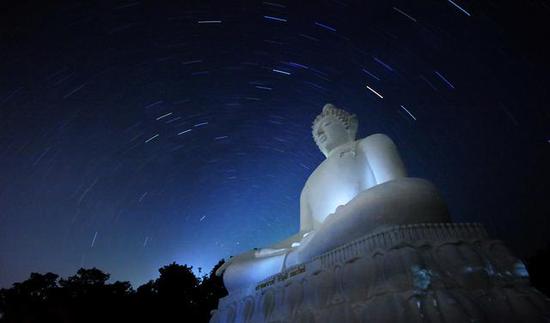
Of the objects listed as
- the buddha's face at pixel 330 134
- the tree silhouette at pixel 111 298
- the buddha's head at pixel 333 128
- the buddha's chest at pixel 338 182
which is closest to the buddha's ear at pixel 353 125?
the buddha's head at pixel 333 128

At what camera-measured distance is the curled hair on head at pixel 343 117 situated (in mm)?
6918

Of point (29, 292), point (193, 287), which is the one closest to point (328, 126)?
point (193, 287)

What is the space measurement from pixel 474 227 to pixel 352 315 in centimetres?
168

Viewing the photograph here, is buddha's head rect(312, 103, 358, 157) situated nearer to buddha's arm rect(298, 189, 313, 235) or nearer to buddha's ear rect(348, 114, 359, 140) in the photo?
buddha's ear rect(348, 114, 359, 140)

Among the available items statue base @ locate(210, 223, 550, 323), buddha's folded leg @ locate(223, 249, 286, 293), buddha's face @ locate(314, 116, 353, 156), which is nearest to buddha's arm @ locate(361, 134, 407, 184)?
buddha's face @ locate(314, 116, 353, 156)

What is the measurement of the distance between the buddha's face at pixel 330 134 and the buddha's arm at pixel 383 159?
115cm

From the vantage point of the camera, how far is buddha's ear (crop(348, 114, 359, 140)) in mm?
6930

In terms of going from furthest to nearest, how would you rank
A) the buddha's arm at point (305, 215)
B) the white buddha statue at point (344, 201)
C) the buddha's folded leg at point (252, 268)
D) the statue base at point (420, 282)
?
the buddha's arm at point (305, 215), the buddha's folded leg at point (252, 268), the white buddha statue at point (344, 201), the statue base at point (420, 282)

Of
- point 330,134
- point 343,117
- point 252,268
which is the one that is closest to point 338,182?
point 330,134

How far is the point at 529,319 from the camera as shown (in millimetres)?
2668

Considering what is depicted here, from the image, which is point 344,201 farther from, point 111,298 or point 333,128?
point 111,298

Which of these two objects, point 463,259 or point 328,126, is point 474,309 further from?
point 328,126

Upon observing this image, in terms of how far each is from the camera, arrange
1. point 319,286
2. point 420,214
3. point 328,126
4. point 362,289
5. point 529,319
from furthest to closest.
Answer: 1. point 328,126
2. point 319,286
3. point 420,214
4. point 362,289
5. point 529,319

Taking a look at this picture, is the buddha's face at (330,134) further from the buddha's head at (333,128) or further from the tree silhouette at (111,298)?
the tree silhouette at (111,298)
